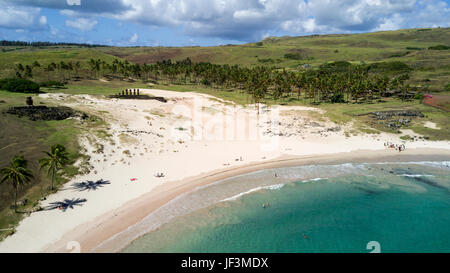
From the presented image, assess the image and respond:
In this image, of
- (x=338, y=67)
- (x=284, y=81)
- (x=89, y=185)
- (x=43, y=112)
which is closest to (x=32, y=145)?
(x=89, y=185)

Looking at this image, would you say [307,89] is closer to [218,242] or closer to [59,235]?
[218,242]

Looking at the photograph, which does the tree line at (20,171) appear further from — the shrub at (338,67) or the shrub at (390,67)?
the shrub at (390,67)

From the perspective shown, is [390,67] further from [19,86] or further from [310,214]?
[19,86]

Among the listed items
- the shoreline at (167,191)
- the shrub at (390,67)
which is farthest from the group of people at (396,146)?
the shrub at (390,67)

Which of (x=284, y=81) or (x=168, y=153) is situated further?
(x=284, y=81)

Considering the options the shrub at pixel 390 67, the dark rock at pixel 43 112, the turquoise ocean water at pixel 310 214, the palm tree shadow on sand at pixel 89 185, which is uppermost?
the shrub at pixel 390 67

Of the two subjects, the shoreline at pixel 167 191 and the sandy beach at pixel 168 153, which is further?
the sandy beach at pixel 168 153
